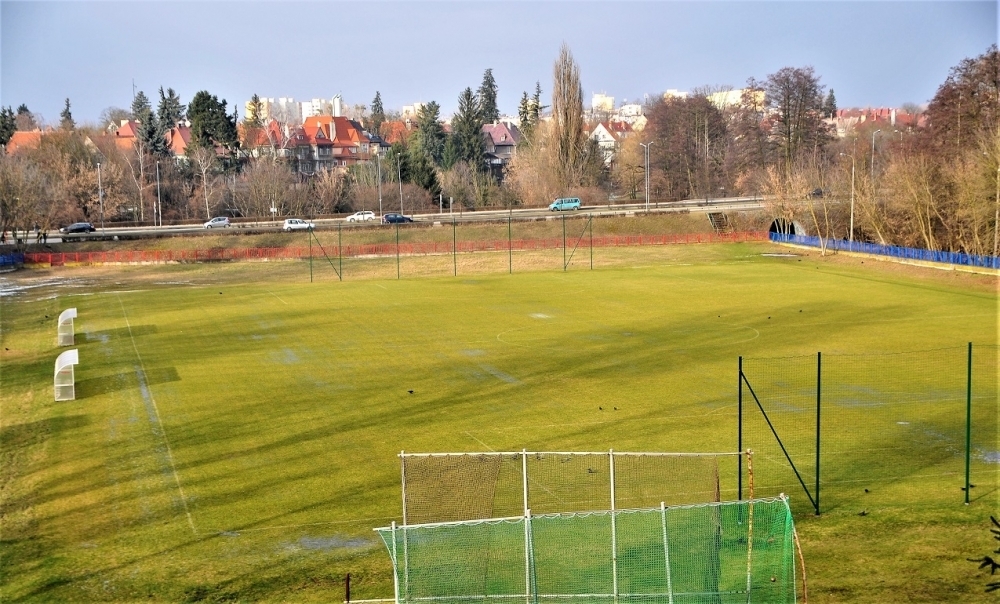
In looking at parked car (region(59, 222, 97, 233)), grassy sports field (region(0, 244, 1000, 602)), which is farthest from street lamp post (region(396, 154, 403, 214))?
grassy sports field (region(0, 244, 1000, 602))

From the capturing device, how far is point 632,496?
1838 cm

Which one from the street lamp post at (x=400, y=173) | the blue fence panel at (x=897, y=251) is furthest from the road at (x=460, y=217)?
the blue fence panel at (x=897, y=251)

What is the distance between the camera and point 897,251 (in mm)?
62094

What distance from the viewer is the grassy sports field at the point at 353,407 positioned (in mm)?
16109

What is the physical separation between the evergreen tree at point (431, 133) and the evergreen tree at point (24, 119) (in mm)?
78206

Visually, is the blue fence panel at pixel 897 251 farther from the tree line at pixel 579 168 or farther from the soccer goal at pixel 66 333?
the soccer goal at pixel 66 333

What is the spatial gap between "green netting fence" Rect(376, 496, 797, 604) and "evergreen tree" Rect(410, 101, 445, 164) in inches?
4526

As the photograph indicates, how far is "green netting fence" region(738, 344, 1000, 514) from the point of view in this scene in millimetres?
19250

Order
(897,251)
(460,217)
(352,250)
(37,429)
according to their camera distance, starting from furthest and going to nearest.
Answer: (460,217) → (352,250) → (897,251) → (37,429)

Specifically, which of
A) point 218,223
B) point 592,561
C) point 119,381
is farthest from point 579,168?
point 592,561

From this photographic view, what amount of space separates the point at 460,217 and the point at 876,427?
235ft

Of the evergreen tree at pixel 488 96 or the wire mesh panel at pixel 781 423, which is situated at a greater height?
the evergreen tree at pixel 488 96

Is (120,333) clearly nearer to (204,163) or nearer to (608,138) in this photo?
(204,163)

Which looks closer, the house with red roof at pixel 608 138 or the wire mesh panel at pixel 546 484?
the wire mesh panel at pixel 546 484
